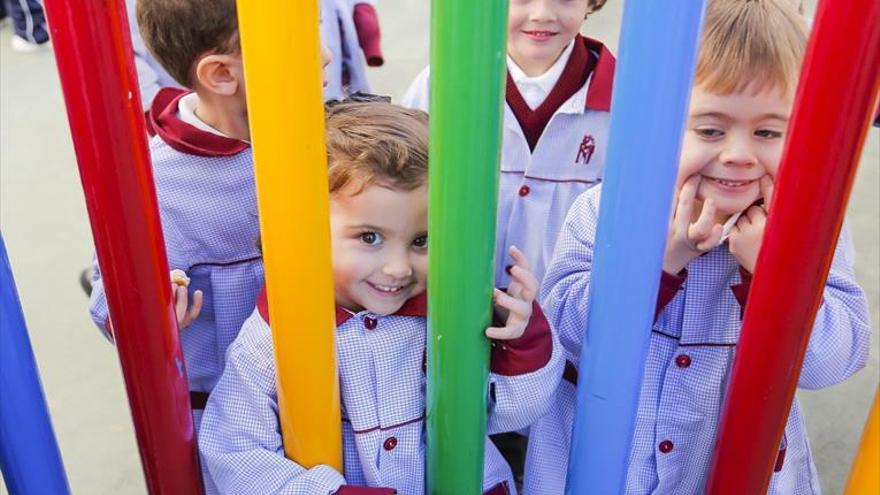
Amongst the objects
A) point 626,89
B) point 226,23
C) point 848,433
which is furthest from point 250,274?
point 848,433

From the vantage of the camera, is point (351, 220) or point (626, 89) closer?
point (626, 89)

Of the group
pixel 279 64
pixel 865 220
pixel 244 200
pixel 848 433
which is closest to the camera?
pixel 279 64

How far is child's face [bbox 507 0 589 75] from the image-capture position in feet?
4.19

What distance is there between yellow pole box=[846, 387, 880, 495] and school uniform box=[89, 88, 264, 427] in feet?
2.09

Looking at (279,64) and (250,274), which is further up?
(279,64)

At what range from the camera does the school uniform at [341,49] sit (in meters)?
1.72

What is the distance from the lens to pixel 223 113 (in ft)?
3.59

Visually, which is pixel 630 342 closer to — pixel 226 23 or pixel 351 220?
pixel 351 220

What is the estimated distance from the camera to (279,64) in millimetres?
515

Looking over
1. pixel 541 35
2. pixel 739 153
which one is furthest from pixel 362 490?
pixel 541 35

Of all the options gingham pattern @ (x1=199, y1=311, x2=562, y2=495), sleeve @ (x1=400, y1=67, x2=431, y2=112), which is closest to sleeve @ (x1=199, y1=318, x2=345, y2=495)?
gingham pattern @ (x1=199, y1=311, x2=562, y2=495)

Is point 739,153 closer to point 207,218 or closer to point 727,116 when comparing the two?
point 727,116

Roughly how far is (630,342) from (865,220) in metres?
1.63

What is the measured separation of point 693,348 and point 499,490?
0.22 metres
